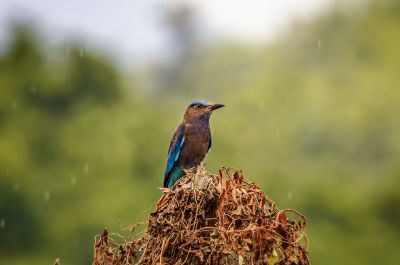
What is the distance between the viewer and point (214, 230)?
5.22 meters

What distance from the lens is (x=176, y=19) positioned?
337ft

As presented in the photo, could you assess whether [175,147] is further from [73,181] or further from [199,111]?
[73,181]

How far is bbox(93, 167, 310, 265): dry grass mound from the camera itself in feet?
16.9

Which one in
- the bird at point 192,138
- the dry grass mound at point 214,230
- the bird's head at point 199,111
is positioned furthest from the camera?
the bird's head at point 199,111

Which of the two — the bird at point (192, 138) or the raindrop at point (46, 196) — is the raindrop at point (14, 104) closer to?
the raindrop at point (46, 196)

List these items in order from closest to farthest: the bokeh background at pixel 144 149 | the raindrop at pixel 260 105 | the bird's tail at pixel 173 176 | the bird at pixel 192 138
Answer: the bird's tail at pixel 173 176 → the bird at pixel 192 138 → the bokeh background at pixel 144 149 → the raindrop at pixel 260 105

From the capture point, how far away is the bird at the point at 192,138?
36.5ft

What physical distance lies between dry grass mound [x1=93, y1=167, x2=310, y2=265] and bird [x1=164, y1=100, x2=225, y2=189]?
5.47 metres

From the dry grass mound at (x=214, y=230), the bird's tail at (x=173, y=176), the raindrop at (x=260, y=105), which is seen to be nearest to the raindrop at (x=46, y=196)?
the raindrop at (x=260, y=105)

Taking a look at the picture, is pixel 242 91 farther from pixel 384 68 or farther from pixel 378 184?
pixel 378 184

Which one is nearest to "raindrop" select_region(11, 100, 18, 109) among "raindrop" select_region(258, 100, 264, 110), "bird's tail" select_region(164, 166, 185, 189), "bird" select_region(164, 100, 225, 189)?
"raindrop" select_region(258, 100, 264, 110)

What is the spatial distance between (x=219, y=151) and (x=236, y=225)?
3523 cm

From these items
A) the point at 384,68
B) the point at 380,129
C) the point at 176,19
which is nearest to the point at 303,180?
the point at 380,129

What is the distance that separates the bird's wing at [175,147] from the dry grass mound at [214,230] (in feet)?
17.1
